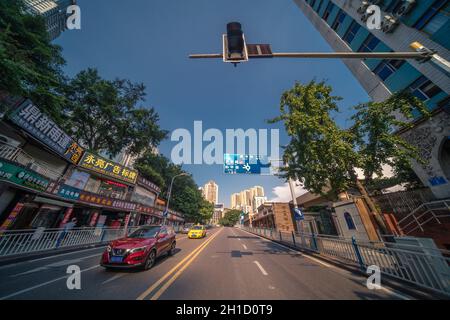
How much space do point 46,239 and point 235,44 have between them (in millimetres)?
13862

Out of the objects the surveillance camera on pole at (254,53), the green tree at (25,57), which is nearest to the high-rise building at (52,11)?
the green tree at (25,57)

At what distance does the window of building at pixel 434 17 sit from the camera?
9336 mm

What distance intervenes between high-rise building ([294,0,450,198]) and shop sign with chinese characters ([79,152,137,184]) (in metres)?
22.3

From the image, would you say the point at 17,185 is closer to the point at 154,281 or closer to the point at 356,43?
the point at 154,281

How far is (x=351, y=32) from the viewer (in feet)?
A: 54.7

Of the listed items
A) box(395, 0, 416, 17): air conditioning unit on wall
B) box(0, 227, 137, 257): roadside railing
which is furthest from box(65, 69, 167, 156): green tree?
box(395, 0, 416, 17): air conditioning unit on wall

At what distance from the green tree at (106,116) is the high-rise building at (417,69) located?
75.7 ft

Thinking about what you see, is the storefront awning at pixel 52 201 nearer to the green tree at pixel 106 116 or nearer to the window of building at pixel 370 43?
the green tree at pixel 106 116

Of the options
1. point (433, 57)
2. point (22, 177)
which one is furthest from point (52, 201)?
point (433, 57)

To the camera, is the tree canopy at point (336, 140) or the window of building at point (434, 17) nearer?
the tree canopy at point (336, 140)

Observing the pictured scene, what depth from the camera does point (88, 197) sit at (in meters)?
14.5

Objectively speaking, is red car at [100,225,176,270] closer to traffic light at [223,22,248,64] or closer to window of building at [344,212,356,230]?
traffic light at [223,22,248,64]

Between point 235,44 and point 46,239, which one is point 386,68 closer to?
point 235,44
